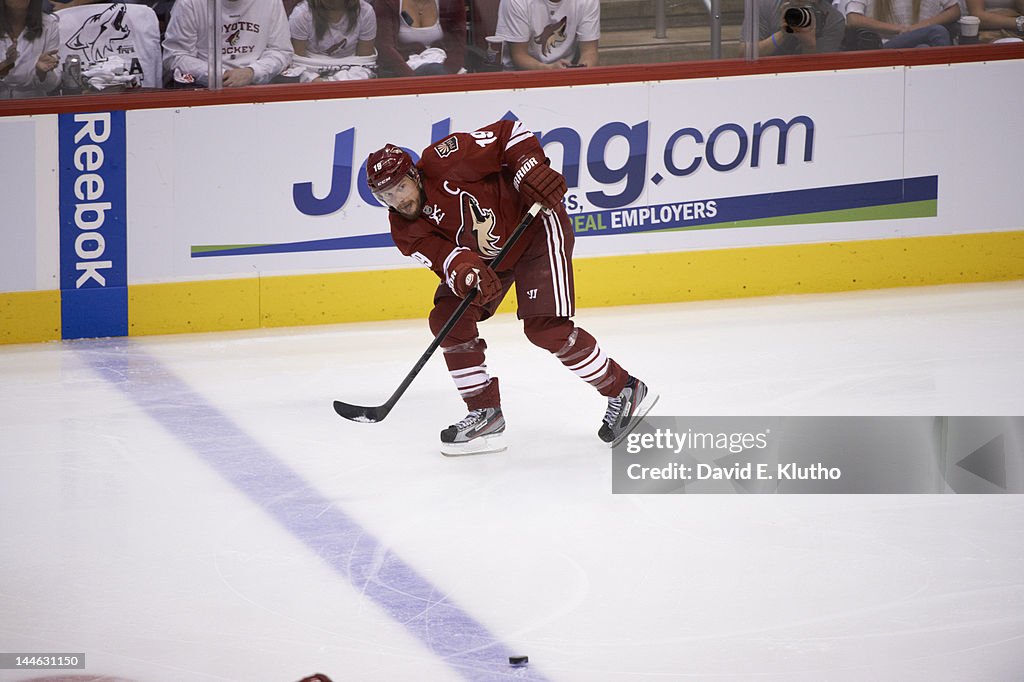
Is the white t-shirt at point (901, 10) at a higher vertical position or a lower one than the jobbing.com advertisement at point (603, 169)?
higher

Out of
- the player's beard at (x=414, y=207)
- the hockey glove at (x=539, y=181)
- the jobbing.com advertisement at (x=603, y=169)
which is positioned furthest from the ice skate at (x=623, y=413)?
the jobbing.com advertisement at (x=603, y=169)

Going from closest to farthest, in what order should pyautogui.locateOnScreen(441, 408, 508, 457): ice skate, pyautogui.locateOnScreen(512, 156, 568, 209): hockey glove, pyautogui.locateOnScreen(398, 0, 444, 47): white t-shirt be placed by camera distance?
pyautogui.locateOnScreen(512, 156, 568, 209): hockey glove → pyautogui.locateOnScreen(441, 408, 508, 457): ice skate → pyautogui.locateOnScreen(398, 0, 444, 47): white t-shirt

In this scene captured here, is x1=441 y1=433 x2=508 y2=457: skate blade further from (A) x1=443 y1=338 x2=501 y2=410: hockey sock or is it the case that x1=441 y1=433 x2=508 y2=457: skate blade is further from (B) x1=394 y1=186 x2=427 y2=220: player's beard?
(B) x1=394 y1=186 x2=427 y2=220: player's beard

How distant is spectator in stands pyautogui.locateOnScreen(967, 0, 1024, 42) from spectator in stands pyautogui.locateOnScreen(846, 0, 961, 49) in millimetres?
175

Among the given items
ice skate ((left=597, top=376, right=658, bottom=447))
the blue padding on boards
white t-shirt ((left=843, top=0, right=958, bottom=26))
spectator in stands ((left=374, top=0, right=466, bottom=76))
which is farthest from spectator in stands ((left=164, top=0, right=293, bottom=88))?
white t-shirt ((left=843, top=0, right=958, bottom=26))

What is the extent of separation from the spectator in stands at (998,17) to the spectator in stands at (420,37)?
2507mm

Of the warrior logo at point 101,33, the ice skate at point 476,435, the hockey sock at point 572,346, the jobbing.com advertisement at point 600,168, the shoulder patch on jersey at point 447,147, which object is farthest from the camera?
the jobbing.com advertisement at point 600,168

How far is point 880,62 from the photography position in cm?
630

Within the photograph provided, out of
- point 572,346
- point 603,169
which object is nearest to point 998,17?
point 603,169

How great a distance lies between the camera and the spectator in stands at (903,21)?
631cm

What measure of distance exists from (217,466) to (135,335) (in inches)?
74.6

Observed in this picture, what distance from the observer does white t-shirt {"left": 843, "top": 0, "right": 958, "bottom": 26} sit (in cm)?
631

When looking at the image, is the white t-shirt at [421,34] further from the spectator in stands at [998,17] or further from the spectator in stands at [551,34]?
the spectator in stands at [998,17]

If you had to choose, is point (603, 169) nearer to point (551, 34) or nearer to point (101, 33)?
point (551, 34)
